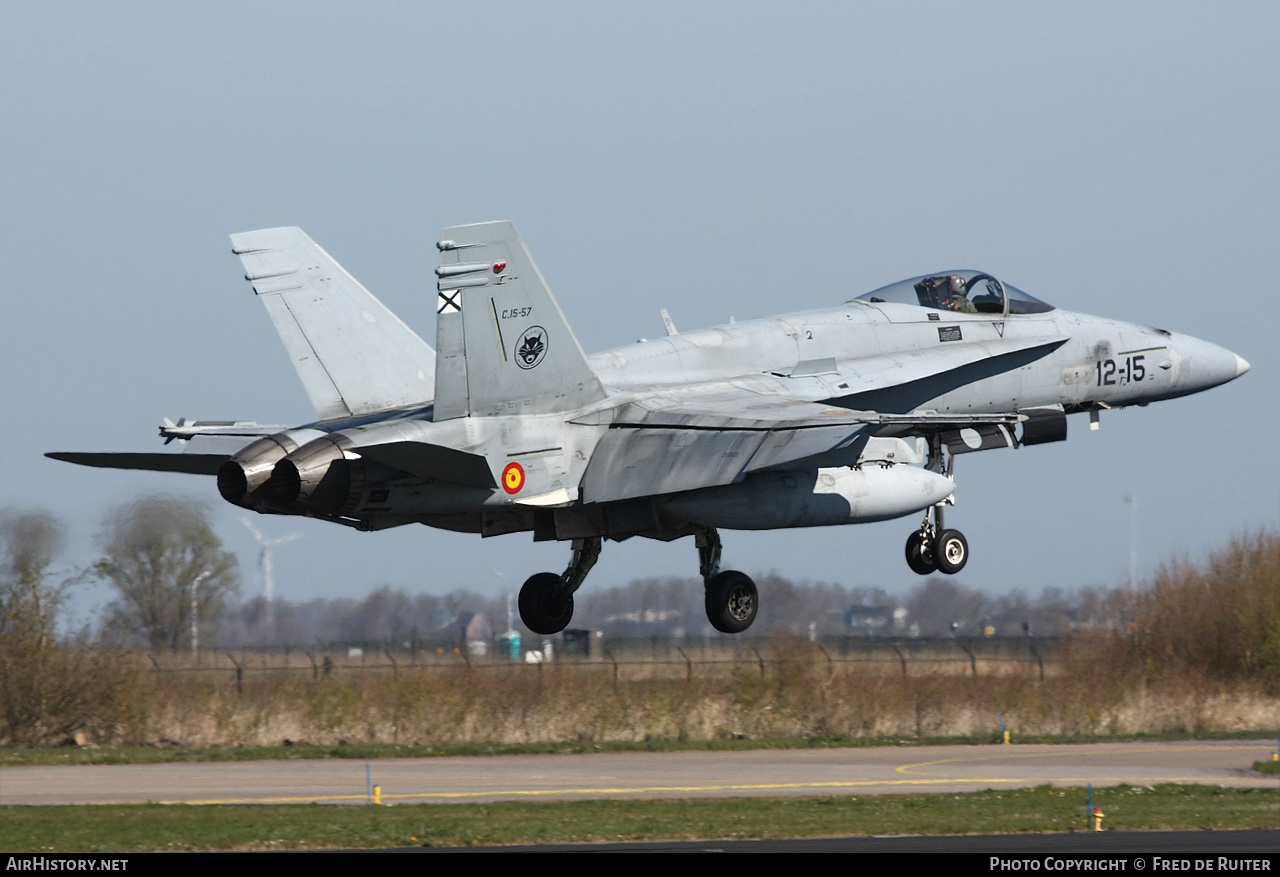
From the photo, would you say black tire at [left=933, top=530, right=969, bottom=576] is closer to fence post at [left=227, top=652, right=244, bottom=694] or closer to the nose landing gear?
the nose landing gear

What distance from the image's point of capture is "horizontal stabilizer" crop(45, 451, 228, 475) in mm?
17188

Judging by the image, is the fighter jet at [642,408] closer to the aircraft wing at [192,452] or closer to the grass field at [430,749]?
the aircraft wing at [192,452]

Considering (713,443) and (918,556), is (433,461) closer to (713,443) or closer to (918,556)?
(713,443)

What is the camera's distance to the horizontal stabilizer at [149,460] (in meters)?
17.2

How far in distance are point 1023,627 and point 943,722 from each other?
631 cm

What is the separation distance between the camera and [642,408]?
1709 centimetres

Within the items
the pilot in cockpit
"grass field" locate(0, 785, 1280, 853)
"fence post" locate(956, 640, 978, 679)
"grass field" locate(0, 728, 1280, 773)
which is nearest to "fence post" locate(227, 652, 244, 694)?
"grass field" locate(0, 728, 1280, 773)

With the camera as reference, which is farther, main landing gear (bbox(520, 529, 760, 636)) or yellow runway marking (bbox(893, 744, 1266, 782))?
yellow runway marking (bbox(893, 744, 1266, 782))

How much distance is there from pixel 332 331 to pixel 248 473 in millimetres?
3218

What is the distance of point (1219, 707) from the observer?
35844 mm

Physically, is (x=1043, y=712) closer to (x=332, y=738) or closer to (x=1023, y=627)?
(x=1023, y=627)

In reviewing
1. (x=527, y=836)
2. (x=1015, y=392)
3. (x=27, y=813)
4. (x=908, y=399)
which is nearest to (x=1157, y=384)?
(x=1015, y=392)

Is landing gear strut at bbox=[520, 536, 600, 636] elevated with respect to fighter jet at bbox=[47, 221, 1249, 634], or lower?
lower

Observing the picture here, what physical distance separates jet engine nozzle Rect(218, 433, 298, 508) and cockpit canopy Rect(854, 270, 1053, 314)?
8.26 metres
